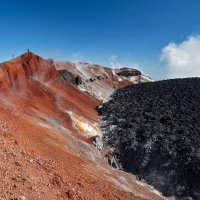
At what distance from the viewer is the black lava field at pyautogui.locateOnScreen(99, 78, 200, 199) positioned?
94.1ft

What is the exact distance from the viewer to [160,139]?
1358 inches

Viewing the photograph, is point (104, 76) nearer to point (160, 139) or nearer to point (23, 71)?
point (23, 71)

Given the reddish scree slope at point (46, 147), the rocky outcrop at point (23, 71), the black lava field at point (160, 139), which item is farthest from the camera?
the rocky outcrop at point (23, 71)

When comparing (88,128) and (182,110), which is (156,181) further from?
(182,110)

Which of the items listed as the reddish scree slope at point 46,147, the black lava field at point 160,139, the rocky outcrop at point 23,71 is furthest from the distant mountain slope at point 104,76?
the reddish scree slope at point 46,147

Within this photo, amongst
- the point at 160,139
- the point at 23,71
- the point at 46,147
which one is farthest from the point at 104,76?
the point at 46,147

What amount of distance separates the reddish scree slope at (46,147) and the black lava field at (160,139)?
231 centimetres

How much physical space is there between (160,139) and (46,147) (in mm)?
16441

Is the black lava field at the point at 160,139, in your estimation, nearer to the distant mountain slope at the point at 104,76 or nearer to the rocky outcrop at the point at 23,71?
the rocky outcrop at the point at 23,71

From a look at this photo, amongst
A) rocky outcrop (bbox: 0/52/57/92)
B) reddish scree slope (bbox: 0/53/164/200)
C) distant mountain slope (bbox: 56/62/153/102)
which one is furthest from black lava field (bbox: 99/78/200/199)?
distant mountain slope (bbox: 56/62/153/102)

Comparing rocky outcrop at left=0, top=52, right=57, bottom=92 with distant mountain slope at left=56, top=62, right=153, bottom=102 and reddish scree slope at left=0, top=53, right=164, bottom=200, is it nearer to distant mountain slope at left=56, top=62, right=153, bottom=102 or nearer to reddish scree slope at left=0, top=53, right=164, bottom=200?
reddish scree slope at left=0, top=53, right=164, bottom=200

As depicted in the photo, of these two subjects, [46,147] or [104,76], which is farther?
[104,76]

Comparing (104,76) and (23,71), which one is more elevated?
(104,76)

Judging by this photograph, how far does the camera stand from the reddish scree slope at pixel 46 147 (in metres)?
14.8
